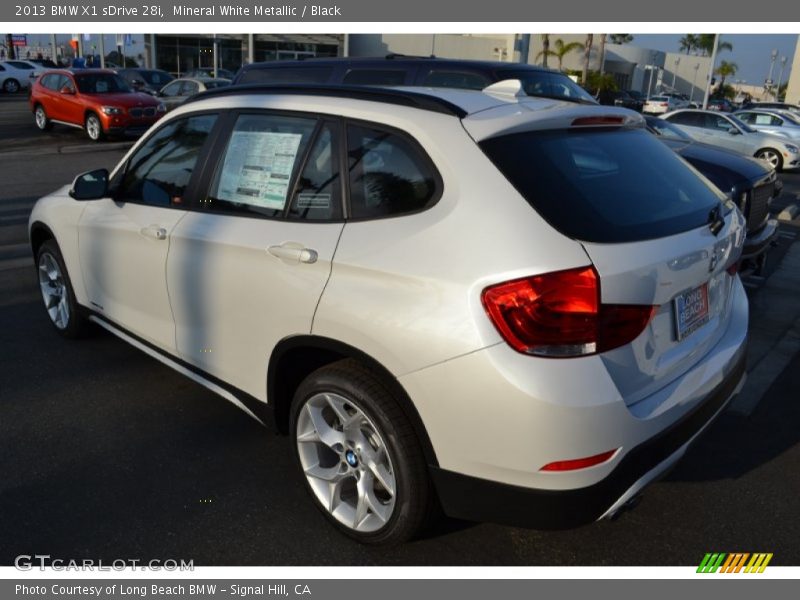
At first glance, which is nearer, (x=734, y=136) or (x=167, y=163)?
(x=167, y=163)

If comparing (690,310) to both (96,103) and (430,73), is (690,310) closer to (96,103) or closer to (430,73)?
(430,73)

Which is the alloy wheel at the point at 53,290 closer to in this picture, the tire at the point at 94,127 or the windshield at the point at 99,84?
the tire at the point at 94,127

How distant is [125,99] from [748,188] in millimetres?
15218

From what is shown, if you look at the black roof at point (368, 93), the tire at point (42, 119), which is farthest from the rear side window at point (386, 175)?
the tire at point (42, 119)

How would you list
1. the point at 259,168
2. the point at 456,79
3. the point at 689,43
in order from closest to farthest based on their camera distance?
the point at 259,168, the point at 456,79, the point at 689,43

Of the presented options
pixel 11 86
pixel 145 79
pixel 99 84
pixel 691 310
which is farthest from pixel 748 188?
pixel 11 86

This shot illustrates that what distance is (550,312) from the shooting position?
2.27 m

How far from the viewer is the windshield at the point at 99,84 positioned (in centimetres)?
1789

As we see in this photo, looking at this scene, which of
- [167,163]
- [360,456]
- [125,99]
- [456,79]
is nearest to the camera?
[360,456]

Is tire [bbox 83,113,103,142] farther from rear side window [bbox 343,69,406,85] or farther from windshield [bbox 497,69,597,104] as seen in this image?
windshield [bbox 497,69,597,104]

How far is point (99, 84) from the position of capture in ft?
59.0

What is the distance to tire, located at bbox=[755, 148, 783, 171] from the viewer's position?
17625mm

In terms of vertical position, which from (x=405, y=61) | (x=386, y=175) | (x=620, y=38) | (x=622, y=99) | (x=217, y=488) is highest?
(x=620, y=38)

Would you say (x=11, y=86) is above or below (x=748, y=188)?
below
